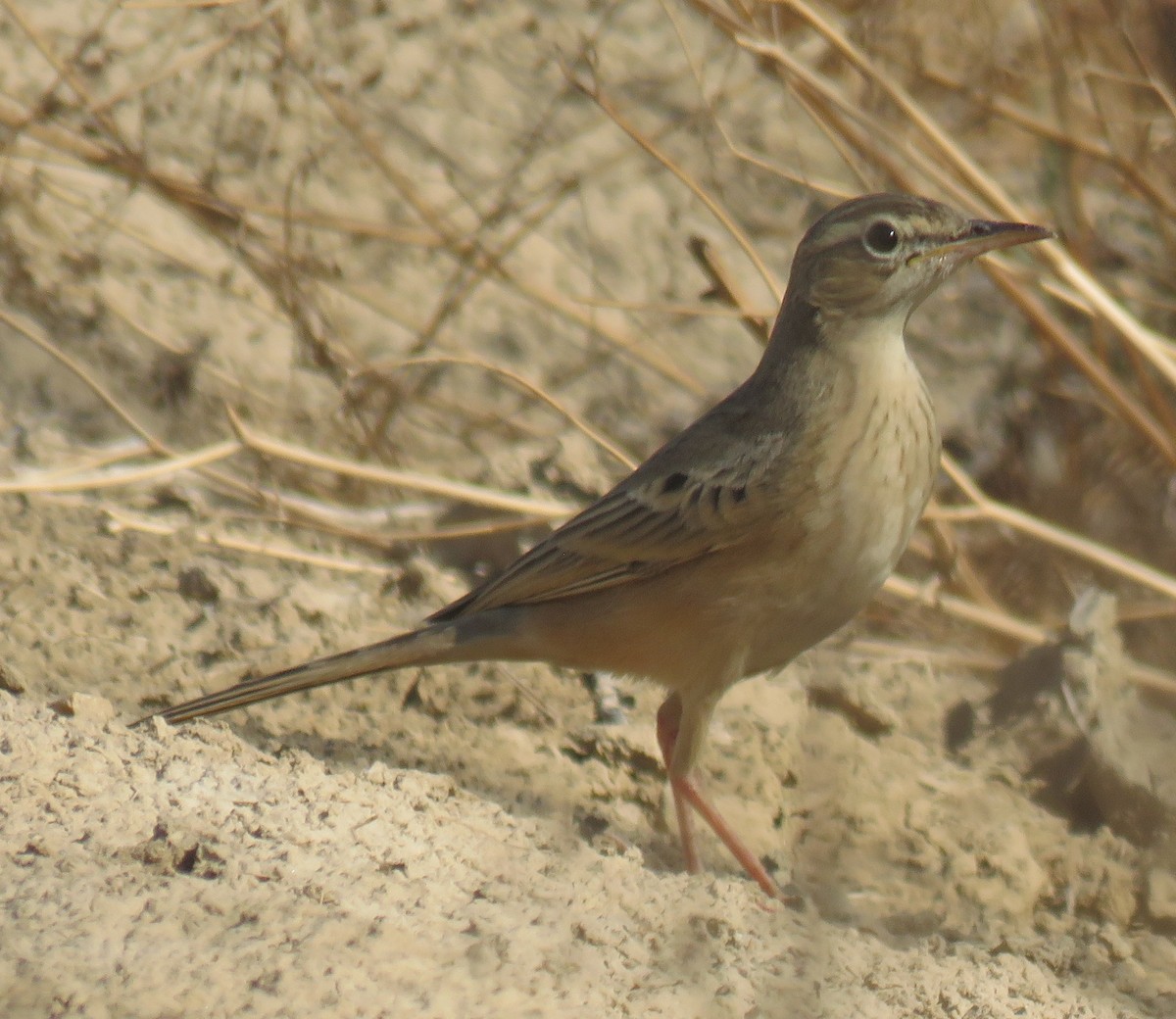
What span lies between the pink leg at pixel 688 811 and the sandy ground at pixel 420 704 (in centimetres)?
13

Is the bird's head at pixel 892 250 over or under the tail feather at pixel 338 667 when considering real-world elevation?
over

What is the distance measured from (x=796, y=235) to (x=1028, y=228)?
3423 millimetres

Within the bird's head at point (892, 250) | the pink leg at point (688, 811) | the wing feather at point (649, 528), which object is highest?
the bird's head at point (892, 250)

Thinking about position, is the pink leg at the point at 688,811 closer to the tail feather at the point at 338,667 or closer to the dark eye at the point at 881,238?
the tail feather at the point at 338,667

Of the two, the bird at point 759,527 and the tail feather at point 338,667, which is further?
the tail feather at point 338,667

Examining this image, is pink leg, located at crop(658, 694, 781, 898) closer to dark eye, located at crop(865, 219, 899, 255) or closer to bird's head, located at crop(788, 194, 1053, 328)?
bird's head, located at crop(788, 194, 1053, 328)

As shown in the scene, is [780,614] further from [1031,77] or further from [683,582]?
[1031,77]

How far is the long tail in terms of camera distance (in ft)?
14.4

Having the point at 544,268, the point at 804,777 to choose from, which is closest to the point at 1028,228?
the point at 804,777

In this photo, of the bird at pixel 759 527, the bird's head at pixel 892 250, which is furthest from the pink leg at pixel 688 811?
the bird's head at pixel 892 250

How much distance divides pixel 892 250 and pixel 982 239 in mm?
247

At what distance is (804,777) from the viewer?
17.0ft

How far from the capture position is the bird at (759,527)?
424cm

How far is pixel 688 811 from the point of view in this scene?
15.4 feet
